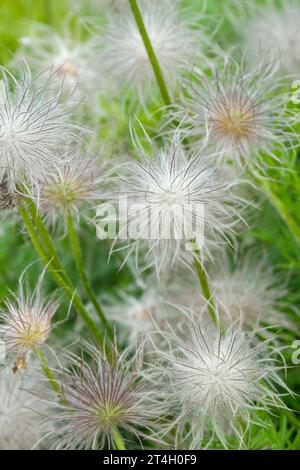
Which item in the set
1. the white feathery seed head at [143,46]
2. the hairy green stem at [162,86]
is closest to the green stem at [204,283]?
the hairy green stem at [162,86]

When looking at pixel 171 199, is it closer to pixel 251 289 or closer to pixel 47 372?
pixel 47 372

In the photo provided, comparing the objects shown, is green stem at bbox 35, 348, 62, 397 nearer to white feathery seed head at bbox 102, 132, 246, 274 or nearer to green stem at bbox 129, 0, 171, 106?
white feathery seed head at bbox 102, 132, 246, 274

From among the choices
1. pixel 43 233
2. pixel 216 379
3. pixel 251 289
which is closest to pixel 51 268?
pixel 43 233

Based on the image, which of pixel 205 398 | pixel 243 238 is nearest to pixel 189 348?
pixel 205 398

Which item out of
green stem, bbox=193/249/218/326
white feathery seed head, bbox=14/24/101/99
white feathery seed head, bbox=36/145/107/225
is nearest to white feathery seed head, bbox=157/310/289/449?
green stem, bbox=193/249/218/326

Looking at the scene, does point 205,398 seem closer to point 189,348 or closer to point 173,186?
point 189,348

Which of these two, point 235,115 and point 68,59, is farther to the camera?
point 68,59
